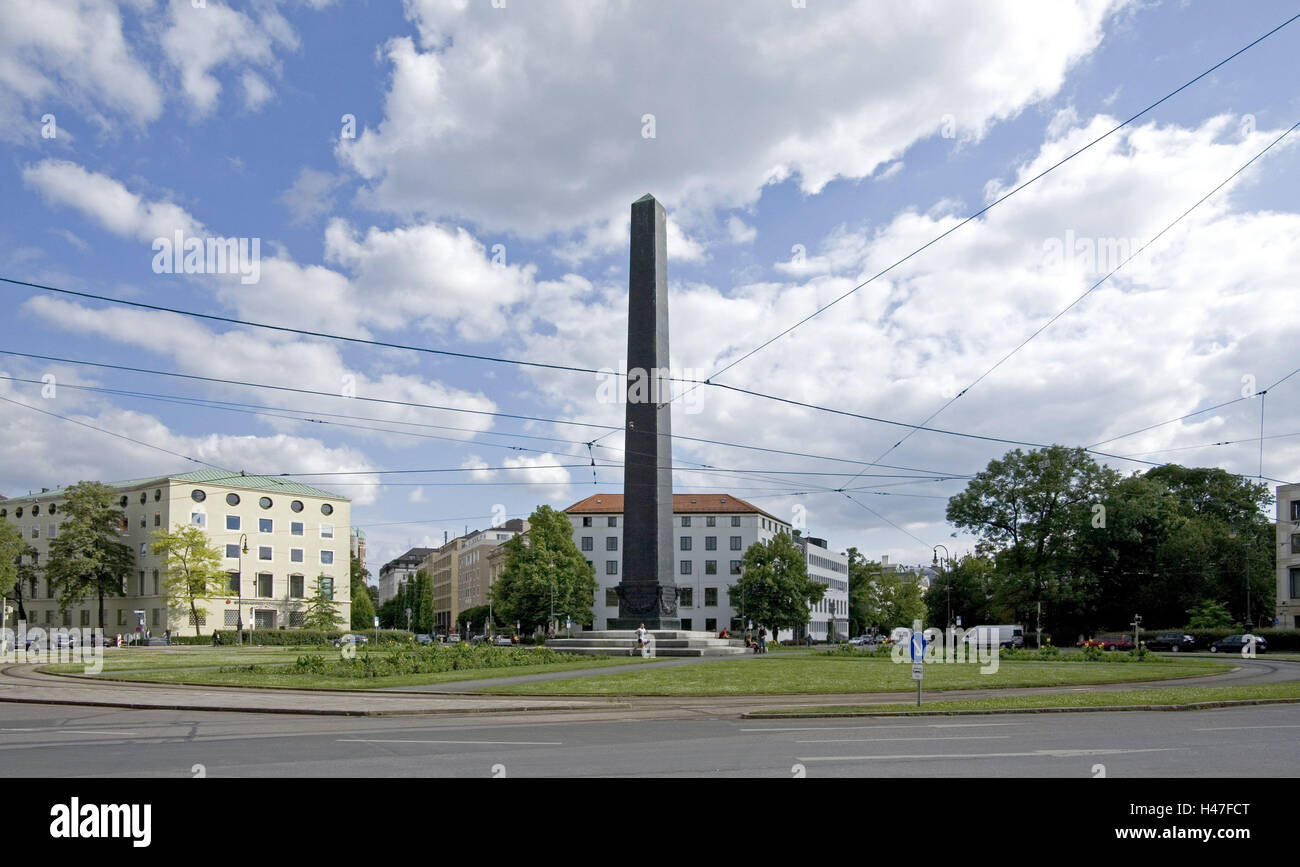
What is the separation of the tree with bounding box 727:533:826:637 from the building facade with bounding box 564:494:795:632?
2339cm

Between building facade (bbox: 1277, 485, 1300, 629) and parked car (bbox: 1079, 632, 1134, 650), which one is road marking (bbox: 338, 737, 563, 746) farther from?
building facade (bbox: 1277, 485, 1300, 629)

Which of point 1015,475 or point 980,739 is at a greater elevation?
point 1015,475

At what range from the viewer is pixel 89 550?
83.0 metres

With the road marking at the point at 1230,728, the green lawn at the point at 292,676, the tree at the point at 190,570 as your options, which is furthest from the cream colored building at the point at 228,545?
the road marking at the point at 1230,728

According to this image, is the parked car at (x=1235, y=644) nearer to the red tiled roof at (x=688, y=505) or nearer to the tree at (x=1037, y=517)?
the tree at (x=1037, y=517)

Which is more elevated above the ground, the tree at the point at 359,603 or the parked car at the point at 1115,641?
the parked car at the point at 1115,641

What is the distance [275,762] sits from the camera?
10797mm

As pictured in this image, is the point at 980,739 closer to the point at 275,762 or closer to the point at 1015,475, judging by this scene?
the point at 275,762

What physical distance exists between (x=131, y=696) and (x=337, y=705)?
6.34 meters

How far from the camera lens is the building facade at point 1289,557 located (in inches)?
2854

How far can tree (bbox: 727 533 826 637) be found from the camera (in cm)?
8738

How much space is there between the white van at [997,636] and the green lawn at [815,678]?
2471cm
